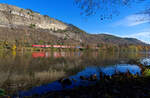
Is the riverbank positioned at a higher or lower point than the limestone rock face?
lower

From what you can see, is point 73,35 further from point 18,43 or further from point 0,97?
point 0,97

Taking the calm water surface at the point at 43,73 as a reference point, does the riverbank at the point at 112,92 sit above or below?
above

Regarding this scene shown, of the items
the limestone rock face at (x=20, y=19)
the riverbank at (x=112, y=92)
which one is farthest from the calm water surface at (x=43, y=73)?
the limestone rock face at (x=20, y=19)

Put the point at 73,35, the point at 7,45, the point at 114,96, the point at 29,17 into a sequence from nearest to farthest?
the point at 114,96 < the point at 7,45 < the point at 29,17 < the point at 73,35

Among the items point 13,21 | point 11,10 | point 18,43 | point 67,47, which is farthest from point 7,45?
point 11,10

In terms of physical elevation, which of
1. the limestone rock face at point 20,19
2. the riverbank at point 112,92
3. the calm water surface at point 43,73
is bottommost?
the calm water surface at point 43,73

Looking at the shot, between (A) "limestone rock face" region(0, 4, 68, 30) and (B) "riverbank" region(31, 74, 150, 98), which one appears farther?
(A) "limestone rock face" region(0, 4, 68, 30)

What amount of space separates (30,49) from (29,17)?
80620 mm

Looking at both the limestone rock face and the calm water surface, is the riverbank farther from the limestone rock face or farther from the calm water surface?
the limestone rock face

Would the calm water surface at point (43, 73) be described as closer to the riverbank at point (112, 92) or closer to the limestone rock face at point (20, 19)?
the riverbank at point (112, 92)

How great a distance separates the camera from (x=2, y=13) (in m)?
86.7

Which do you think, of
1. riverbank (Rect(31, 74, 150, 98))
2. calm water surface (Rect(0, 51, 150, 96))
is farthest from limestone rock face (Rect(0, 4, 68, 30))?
riverbank (Rect(31, 74, 150, 98))

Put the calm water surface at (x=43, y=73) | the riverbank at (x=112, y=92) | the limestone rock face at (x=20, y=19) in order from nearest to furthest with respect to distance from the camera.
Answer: the riverbank at (x=112, y=92) < the calm water surface at (x=43, y=73) < the limestone rock face at (x=20, y=19)

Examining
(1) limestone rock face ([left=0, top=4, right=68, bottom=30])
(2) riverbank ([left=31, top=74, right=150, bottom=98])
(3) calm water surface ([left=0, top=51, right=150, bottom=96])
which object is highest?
(1) limestone rock face ([left=0, top=4, right=68, bottom=30])
